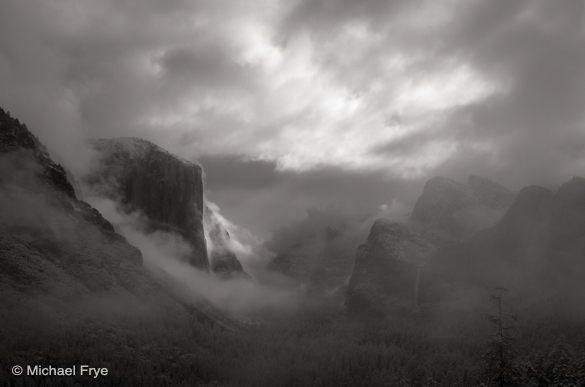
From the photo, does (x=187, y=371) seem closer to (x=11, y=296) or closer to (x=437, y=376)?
(x=11, y=296)

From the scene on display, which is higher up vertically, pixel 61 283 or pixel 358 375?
pixel 61 283

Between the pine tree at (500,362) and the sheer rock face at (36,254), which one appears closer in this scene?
the pine tree at (500,362)

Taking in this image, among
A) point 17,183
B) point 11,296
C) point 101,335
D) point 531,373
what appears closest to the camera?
point 531,373

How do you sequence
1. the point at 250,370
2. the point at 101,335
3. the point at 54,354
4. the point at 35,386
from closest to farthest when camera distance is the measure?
the point at 35,386 < the point at 54,354 < the point at 101,335 < the point at 250,370

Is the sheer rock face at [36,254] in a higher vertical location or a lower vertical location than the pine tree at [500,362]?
higher

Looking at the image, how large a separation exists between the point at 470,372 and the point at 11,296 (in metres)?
161

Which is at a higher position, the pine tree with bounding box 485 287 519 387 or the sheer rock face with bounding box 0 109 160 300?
the sheer rock face with bounding box 0 109 160 300

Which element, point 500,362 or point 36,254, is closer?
point 500,362

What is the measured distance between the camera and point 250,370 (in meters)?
183

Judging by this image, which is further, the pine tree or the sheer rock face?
the sheer rock face

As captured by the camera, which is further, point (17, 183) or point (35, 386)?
point (17, 183)

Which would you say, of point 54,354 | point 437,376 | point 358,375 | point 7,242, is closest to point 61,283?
point 7,242

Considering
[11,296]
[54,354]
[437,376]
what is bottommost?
[437,376]

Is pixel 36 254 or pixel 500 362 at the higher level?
pixel 36 254
